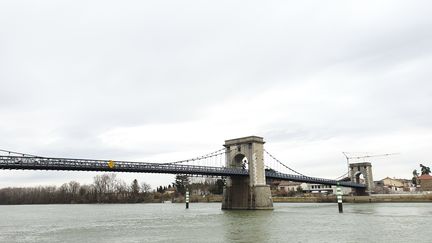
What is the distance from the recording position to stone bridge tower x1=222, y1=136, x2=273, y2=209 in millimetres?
58469

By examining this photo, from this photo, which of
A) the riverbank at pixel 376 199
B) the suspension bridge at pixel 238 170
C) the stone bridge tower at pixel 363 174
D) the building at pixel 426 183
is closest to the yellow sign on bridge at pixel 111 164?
the suspension bridge at pixel 238 170

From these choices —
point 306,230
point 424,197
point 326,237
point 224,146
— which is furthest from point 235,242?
point 424,197

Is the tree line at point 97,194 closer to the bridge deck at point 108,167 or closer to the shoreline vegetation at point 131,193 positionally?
the shoreline vegetation at point 131,193

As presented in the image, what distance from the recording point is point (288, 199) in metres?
100

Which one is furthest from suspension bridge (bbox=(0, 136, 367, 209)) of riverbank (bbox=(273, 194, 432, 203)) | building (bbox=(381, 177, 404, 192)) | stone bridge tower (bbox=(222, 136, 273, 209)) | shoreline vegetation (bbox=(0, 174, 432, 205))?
building (bbox=(381, 177, 404, 192))

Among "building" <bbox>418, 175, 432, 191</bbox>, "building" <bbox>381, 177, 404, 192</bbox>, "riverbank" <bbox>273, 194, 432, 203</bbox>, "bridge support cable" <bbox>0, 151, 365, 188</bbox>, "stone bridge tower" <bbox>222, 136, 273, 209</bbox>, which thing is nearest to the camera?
"bridge support cable" <bbox>0, 151, 365, 188</bbox>

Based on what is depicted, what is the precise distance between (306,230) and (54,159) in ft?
89.9

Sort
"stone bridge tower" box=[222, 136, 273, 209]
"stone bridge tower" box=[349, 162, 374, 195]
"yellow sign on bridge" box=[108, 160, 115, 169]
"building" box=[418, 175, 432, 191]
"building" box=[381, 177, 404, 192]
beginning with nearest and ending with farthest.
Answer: "yellow sign on bridge" box=[108, 160, 115, 169] < "stone bridge tower" box=[222, 136, 273, 209] < "stone bridge tower" box=[349, 162, 374, 195] < "building" box=[418, 175, 432, 191] < "building" box=[381, 177, 404, 192]

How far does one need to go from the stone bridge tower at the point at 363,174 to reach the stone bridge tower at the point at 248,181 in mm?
56606

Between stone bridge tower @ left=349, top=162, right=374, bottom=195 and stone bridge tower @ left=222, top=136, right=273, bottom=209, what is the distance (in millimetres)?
56606

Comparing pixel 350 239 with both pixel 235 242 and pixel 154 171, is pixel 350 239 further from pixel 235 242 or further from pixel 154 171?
pixel 154 171

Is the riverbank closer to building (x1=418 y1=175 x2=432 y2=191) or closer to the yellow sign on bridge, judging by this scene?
building (x1=418 y1=175 x2=432 y2=191)

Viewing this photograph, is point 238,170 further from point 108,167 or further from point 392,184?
point 392,184

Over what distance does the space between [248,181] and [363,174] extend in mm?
63420
